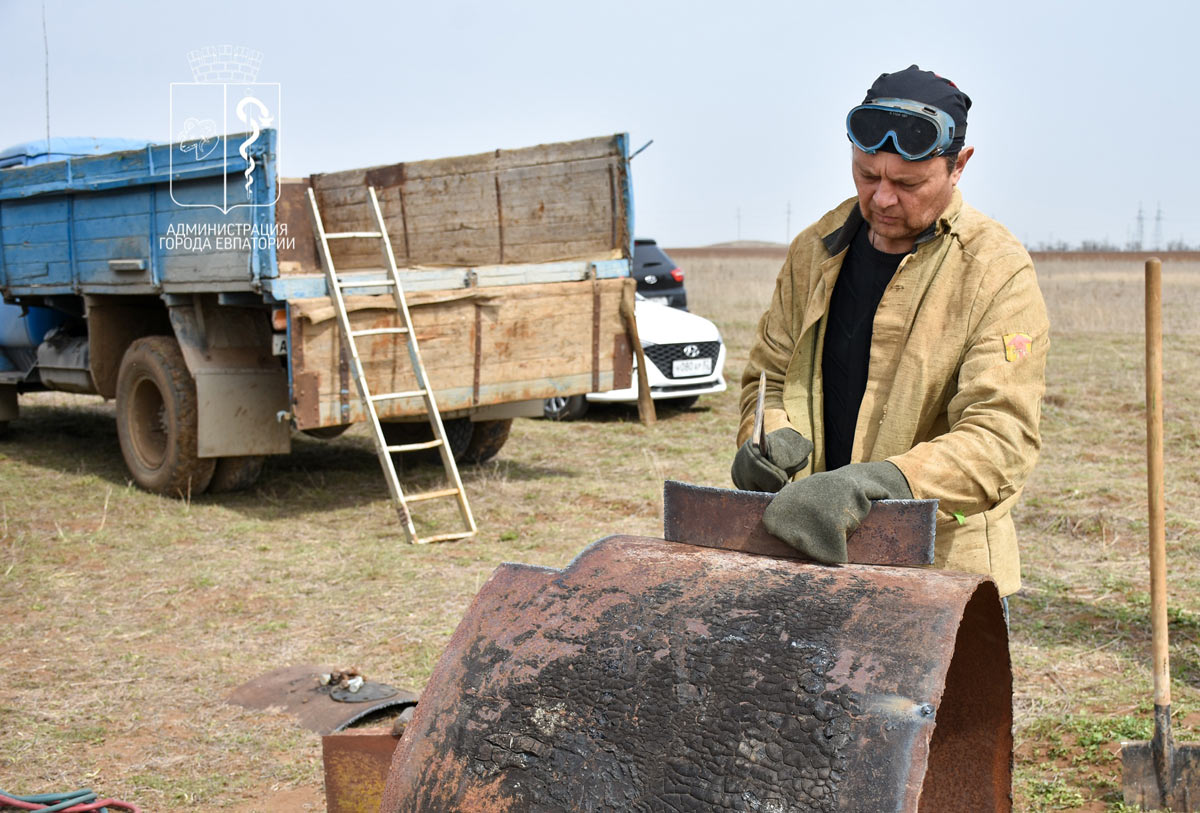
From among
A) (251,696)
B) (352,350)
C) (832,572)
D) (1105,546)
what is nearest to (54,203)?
(352,350)

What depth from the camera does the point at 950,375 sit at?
2066 millimetres

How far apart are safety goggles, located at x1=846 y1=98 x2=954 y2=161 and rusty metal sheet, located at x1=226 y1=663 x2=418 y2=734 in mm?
2873

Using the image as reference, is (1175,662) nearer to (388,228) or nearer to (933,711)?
(933,711)

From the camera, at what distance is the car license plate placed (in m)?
10.9

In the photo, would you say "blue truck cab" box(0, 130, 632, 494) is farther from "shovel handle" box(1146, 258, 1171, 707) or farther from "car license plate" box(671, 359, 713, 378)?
"shovel handle" box(1146, 258, 1171, 707)

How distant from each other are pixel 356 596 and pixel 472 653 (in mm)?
4020

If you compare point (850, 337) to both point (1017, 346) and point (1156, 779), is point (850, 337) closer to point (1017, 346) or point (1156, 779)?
point (1017, 346)

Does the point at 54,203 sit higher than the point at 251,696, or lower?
higher

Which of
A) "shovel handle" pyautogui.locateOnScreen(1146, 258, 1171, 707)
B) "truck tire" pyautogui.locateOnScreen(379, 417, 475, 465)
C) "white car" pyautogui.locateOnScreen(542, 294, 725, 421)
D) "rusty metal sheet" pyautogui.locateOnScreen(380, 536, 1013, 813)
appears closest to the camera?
"rusty metal sheet" pyautogui.locateOnScreen(380, 536, 1013, 813)

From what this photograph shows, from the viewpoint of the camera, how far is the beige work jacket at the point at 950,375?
6.24ft


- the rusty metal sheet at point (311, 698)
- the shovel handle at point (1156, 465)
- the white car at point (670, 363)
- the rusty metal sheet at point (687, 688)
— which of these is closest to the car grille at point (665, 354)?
the white car at point (670, 363)

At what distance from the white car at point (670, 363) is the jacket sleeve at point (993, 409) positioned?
8571 millimetres

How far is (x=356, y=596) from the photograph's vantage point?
5.64m

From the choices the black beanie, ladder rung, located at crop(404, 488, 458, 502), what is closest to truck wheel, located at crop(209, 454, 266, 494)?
ladder rung, located at crop(404, 488, 458, 502)
